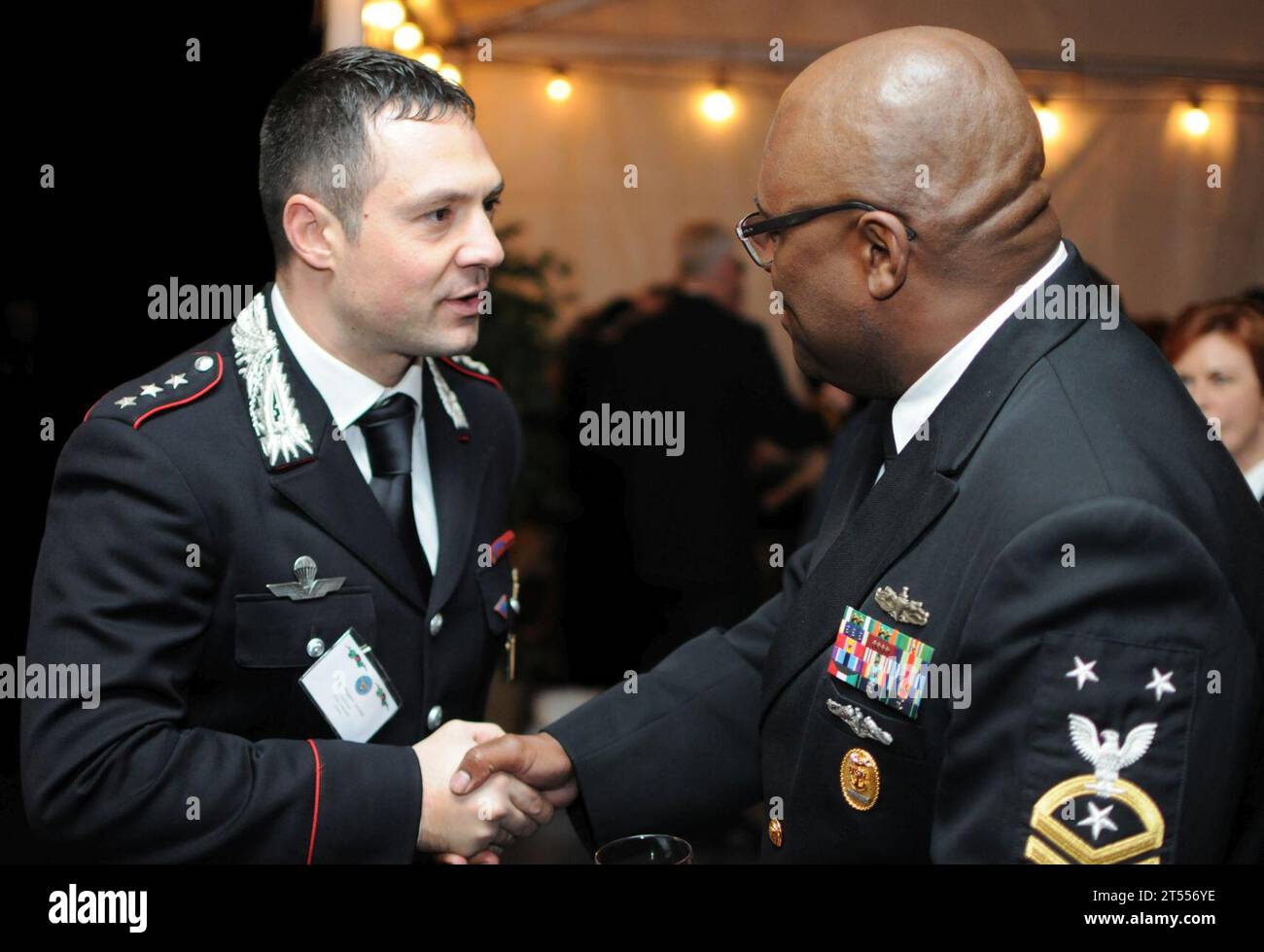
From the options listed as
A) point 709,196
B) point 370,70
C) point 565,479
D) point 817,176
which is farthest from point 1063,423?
point 709,196

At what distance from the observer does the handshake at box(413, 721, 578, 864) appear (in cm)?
201

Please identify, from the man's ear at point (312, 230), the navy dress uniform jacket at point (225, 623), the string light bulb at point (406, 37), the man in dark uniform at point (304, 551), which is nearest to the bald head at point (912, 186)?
the man in dark uniform at point (304, 551)

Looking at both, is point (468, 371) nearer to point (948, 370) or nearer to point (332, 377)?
point (332, 377)

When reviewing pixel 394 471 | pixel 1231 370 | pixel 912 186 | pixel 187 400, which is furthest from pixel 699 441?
pixel 912 186

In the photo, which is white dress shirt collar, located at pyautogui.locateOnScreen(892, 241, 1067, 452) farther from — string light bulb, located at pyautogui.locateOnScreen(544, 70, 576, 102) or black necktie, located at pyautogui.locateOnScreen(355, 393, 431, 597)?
string light bulb, located at pyautogui.locateOnScreen(544, 70, 576, 102)

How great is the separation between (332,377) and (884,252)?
942 mm

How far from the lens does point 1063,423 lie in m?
1.55

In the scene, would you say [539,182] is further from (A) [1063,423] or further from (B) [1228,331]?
(A) [1063,423]

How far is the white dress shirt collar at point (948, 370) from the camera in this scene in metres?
1.71

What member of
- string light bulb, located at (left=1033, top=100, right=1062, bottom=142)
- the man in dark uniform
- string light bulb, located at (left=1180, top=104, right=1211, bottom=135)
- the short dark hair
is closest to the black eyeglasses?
the man in dark uniform

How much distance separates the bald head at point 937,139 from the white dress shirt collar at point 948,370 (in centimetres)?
8

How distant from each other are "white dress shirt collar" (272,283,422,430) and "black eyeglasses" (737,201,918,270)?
27.2 inches

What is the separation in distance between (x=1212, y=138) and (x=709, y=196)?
7.91 feet

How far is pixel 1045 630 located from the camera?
1.39 meters
